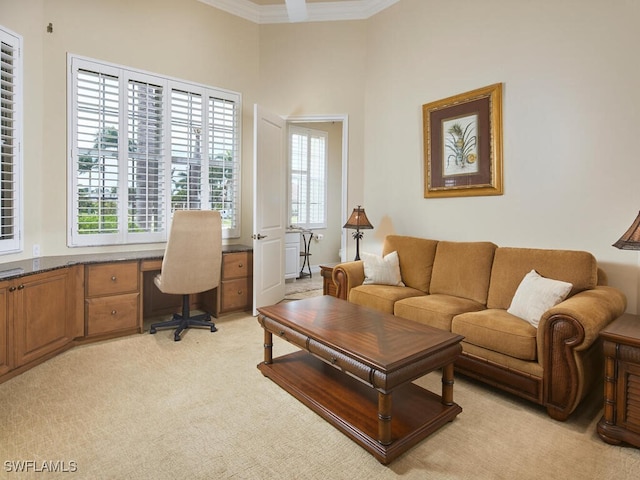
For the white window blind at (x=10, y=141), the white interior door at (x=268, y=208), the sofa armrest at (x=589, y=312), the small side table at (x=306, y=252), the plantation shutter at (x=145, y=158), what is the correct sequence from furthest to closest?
the small side table at (x=306, y=252) → the white interior door at (x=268, y=208) → the plantation shutter at (x=145, y=158) → the white window blind at (x=10, y=141) → the sofa armrest at (x=589, y=312)

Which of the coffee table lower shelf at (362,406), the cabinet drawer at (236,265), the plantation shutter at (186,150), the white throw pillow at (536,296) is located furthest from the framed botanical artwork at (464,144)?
the plantation shutter at (186,150)

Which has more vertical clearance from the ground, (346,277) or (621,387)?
(346,277)

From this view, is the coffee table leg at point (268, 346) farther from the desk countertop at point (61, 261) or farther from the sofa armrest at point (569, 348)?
the sofa armrest at point (569, 348)

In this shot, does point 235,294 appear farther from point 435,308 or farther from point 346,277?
point 435,308

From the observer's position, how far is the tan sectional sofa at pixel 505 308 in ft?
6.80

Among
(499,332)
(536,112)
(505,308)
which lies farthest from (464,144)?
(499,332)

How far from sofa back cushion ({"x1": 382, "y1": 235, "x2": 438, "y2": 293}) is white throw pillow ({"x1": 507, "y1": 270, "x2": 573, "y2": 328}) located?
98cm

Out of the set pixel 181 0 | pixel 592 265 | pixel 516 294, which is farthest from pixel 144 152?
pixel 592 265

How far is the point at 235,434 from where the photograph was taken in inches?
77.7

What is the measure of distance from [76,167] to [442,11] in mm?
4011

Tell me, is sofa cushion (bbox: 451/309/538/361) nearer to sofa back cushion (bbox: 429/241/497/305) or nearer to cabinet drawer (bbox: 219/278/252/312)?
sofa back cushion (bbox: 429/241/497/305)

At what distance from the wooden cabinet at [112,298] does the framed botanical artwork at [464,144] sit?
315 cm

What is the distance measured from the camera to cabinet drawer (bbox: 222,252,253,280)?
4098mm

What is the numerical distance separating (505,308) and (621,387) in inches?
38.9
